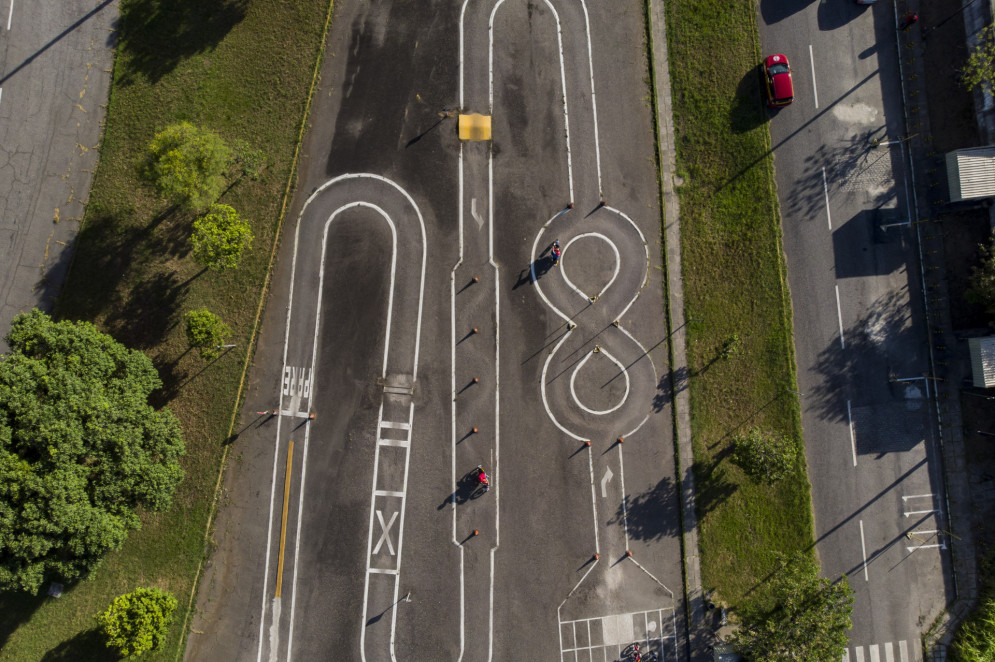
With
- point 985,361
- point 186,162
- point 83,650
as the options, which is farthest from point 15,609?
point 985,361

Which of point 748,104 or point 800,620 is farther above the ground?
point 748,104

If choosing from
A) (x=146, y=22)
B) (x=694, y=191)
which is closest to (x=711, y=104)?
(x=694, y=191)

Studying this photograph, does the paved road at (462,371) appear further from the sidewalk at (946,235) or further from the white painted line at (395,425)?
the sidewalk at (946,235)

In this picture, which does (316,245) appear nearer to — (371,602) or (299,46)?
(299,46)

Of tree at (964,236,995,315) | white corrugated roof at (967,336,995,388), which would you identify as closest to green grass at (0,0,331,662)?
tree at (964,236,995,315)

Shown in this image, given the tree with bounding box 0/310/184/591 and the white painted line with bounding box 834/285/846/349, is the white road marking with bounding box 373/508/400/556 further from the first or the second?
the white painted line with bounding box 834/285/846/349

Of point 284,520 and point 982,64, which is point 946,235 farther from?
point 284,520

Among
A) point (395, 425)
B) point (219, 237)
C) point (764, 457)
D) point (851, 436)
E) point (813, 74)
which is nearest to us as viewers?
point (219, 237)
